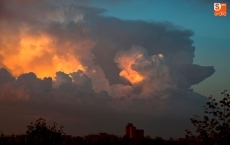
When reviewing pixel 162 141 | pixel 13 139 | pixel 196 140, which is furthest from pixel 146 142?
pixel 196 140

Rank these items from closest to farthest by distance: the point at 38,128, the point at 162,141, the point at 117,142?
the point at 38,128
the point at 117,142
the point at 162,141

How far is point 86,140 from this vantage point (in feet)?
159

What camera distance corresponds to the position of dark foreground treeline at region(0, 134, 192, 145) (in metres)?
36.2

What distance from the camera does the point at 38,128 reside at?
119 feet

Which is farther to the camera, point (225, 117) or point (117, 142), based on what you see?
point (117, 142)

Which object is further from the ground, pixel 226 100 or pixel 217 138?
pixel 226 100

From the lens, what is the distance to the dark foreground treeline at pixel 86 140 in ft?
119

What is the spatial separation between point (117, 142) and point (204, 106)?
2226 cm

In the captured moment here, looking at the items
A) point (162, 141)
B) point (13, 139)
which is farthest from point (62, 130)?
point (162, 141)

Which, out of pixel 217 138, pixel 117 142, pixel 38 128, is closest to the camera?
pixel 217 138

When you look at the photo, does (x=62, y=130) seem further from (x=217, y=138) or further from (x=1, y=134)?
(x=217, y=138)

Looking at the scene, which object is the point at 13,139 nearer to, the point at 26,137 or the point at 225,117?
the point at 26,137

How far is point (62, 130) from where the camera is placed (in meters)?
37.1

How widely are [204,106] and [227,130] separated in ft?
6.02
